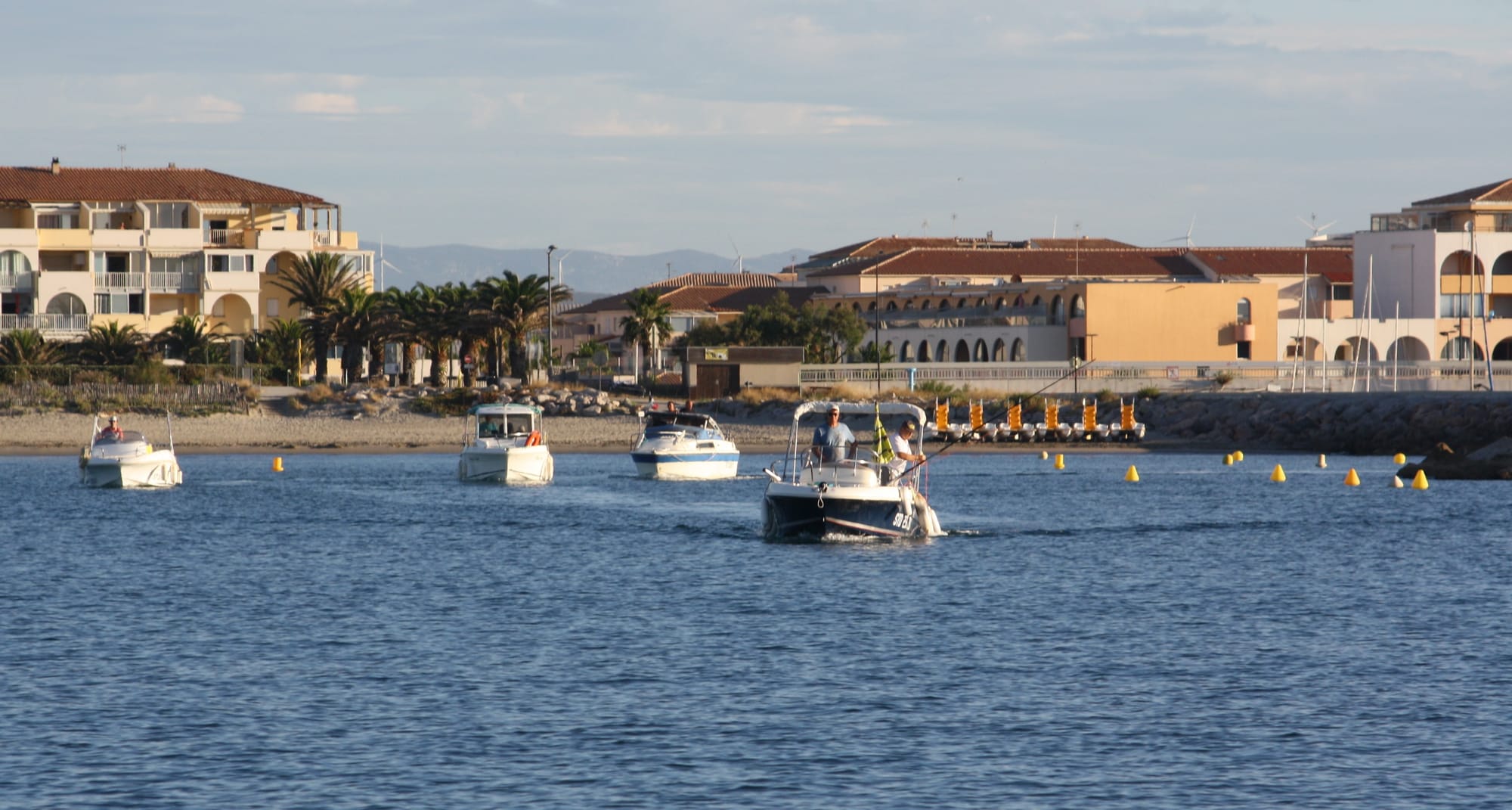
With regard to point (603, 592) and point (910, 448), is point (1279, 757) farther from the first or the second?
point (910, 448)

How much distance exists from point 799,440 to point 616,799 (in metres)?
65.8

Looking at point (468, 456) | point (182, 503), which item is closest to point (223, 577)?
point (182, 503)

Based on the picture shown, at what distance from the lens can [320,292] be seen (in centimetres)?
9250

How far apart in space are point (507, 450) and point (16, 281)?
53690 mm

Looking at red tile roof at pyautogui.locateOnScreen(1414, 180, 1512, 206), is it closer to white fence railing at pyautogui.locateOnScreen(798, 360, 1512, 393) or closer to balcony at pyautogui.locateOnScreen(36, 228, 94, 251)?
white fence railing at pyautogui.locateOnScreen(798, 360, 1512, 393)

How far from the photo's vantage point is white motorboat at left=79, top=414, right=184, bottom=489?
55000 millimetres

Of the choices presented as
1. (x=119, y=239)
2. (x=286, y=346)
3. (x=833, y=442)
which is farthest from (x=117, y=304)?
(x=833, y=442)

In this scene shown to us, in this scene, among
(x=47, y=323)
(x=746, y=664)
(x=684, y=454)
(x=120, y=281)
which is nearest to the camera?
(x=746, y=664)

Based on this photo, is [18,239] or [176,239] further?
[176,239]

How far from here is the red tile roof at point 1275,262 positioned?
129625 mm

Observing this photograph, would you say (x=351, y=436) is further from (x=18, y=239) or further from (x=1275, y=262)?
(x=1275, y=262)

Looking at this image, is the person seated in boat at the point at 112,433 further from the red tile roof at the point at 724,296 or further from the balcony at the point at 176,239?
the red tile roof at the point at 724,296

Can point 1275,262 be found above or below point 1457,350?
above

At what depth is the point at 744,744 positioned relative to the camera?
18859 mm
